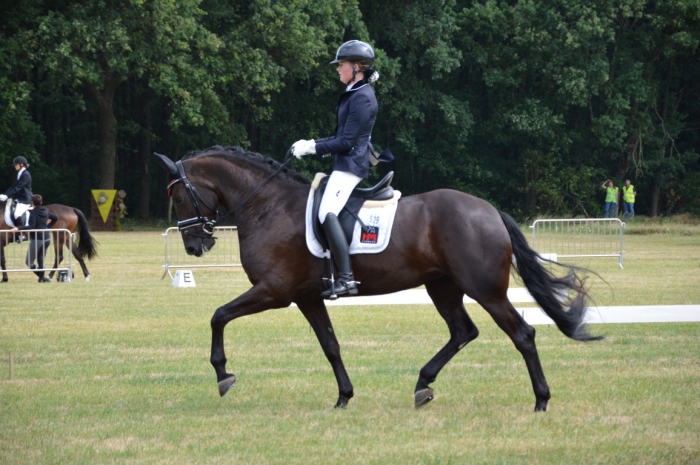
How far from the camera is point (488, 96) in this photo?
52188 mm

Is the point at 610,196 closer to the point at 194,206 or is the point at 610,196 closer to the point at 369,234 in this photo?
the point at 369,234

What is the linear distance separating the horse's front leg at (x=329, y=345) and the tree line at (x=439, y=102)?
3225 centimetres

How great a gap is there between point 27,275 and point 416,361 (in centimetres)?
1434

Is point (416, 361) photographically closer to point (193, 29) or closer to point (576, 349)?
point (576, 349)

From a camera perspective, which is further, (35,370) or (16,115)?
(16,115)

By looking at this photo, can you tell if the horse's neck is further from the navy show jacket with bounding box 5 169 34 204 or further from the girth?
the navy show jacket with bounding box 5 169 34 204

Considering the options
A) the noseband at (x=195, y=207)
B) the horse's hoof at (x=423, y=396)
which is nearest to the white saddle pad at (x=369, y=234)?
the noseband at (x=195, y=207)

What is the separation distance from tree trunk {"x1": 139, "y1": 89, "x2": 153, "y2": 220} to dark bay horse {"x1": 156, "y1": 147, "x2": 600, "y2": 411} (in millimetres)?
37814

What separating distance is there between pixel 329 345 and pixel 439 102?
41220 millimetres

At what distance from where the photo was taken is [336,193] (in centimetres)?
816

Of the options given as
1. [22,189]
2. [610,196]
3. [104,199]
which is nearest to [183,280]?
[22,189]

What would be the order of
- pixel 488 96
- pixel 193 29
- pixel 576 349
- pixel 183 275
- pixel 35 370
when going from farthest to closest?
pixel 488 96, pixel 193 29, pixel 183 275, pixel 576 349, pixel 35 370

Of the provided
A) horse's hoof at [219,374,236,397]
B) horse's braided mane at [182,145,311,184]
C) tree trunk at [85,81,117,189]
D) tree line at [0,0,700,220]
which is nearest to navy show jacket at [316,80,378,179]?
horse's braided mane at [182,145,311,184]

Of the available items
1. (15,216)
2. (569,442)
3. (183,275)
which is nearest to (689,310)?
(569,442)
